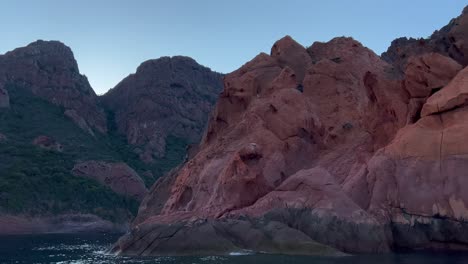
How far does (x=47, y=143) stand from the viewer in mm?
131125

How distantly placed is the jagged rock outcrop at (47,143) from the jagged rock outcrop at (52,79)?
22683mm

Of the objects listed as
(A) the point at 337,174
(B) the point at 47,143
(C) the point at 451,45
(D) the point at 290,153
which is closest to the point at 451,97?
(C) the point at 451,45

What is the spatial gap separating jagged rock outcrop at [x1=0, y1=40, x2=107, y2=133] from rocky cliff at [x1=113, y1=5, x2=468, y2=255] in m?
106

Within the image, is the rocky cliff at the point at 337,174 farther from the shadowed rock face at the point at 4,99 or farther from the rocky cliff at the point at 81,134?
the shadowed rock face at the point at 4,99

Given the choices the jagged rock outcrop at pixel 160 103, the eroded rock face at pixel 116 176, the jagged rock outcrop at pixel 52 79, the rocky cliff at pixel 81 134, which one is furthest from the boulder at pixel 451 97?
the jagged rock outcrop at pixel 52 79

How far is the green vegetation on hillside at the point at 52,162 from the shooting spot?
107 metres

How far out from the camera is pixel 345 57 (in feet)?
228

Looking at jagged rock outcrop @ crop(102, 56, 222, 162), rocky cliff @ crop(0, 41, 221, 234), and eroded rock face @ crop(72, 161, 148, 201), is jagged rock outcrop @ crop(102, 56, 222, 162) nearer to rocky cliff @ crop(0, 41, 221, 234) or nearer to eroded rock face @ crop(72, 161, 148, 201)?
rocky cliff @ crop(0, 41, 221, 234)

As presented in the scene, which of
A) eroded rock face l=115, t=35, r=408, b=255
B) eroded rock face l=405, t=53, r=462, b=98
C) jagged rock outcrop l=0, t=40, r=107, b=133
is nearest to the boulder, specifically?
eroded rock face l=405, t=53, r=462, b=98

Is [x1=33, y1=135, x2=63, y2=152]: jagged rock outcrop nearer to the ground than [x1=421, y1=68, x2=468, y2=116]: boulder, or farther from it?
farther from it

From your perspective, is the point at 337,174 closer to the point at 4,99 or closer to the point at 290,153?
the point at 290,153

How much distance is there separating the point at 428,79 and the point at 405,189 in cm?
913

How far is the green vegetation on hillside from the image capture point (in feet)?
350

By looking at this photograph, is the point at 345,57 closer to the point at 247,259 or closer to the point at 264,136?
the point at 264,136
